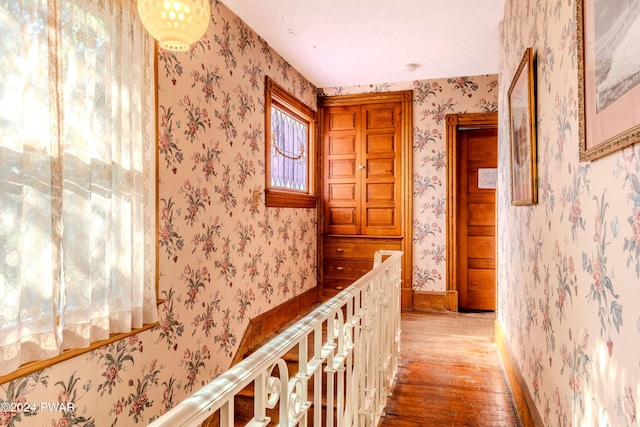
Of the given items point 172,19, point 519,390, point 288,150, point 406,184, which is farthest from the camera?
point 406,184

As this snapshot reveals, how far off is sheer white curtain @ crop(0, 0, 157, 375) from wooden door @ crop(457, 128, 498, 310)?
3.48 m

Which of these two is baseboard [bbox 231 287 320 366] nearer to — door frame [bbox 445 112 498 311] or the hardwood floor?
the hardwood floor

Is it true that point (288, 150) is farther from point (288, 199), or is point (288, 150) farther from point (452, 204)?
point (452, 204)

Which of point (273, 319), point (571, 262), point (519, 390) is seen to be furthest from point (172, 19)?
point (273, 319)

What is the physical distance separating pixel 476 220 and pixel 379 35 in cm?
230

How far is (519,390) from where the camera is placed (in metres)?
2.25

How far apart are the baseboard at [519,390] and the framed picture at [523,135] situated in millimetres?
928

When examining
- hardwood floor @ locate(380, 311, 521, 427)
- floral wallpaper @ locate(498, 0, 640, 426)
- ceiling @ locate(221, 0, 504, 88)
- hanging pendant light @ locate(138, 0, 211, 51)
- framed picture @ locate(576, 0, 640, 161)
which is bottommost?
hardwood floor @ locate(380, 311, 521, 427)

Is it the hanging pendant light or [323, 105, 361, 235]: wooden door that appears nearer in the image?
the hanging pendant light

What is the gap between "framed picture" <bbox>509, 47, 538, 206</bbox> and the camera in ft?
6.02

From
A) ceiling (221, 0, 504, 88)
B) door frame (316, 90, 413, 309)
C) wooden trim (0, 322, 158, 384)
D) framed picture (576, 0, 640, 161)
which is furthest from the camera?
door frame (316, 90, 413, 309)

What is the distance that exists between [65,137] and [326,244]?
137 inches

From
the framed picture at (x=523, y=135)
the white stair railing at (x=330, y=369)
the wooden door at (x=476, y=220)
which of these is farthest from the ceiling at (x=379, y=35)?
the white stair railing at (x=330, y=369)

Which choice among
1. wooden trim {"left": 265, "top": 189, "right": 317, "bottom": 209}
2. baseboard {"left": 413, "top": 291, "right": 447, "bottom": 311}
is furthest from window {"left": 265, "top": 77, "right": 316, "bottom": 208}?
baseboard {"left": 413, "top": 291, "right": 447, "bottom": 311}
